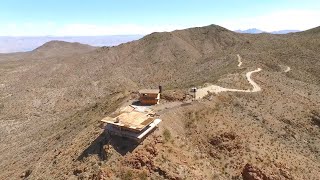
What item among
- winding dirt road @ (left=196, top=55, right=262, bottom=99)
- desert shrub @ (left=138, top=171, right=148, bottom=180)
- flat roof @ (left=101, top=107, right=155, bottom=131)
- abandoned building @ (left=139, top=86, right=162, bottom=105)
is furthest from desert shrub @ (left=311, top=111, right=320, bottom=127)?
desert shrub @ (left=138, top=171, right=148, bottom=180)

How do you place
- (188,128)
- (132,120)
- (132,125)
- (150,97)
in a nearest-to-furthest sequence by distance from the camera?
(132,125) → (132,120) → (188,128) → (150,97)

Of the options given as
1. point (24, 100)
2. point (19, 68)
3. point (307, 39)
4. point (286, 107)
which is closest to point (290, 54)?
point (307, 39)

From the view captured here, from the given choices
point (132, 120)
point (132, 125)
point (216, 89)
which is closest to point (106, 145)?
point (132, 125)

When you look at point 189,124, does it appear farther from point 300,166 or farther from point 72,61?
point 72,61

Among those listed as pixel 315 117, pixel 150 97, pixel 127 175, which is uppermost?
pixel 150 97

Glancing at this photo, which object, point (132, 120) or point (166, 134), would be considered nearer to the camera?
point (132, 120)

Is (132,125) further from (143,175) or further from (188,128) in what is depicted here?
(188,128)

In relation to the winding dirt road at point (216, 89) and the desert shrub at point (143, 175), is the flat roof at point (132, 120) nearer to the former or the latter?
the desert shrub at point (143, 175)
